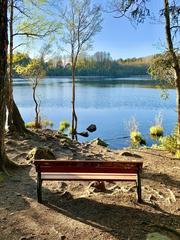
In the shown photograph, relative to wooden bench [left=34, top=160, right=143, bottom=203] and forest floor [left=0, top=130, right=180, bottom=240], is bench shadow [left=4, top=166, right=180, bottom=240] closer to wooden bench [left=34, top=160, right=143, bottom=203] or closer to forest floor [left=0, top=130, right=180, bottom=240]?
forest floor [left=0, top=130, right=180, bottom=240]

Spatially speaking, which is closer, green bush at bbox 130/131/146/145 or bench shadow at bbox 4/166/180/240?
bench shadow at bbox 4/166/180/240

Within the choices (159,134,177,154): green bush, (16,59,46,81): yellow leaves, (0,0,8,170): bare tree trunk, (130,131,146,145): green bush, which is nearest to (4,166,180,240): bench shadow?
(0,0,8,170): bare tree trunk

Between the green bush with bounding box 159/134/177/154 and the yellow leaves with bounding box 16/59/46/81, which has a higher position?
the yellow leaves with bounding box 16/59/46/81

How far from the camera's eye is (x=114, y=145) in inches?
712

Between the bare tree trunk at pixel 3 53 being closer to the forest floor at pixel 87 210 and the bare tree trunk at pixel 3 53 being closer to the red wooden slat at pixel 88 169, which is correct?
the forest floor at pixel 87 210

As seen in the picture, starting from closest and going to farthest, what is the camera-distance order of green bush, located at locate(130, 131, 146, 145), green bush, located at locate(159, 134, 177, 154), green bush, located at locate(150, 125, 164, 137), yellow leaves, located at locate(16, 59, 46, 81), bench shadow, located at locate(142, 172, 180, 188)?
bench shadow, located at locate(142, 172, 180, 188), green bush, located at locate(159, 134, 177, 154), green bush, located at locate(130, 131, 146, 145), green bush, located at locate(150, 125, 164, 137), yellow leaves, located at locate(16, 59, 46, 81)

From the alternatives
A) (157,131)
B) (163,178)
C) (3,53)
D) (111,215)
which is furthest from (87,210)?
(157,131)

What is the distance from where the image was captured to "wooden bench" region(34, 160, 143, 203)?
15.4 feet

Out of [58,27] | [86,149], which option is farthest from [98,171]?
[58,27]

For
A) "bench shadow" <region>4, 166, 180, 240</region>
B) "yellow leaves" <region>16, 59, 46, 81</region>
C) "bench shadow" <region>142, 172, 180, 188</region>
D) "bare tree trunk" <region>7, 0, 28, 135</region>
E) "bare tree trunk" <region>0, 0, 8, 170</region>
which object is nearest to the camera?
"bench shadow" <region>4, 166, 180, 240</region>

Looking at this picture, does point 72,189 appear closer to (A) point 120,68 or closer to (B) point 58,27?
(B) point 58,27

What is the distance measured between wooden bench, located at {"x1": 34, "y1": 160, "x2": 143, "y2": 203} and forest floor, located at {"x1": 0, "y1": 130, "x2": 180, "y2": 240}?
35 centimetres

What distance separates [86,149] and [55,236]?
6.54m

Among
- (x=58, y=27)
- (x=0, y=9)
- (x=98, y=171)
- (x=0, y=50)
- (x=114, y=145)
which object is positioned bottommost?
(x=114, y=145)
